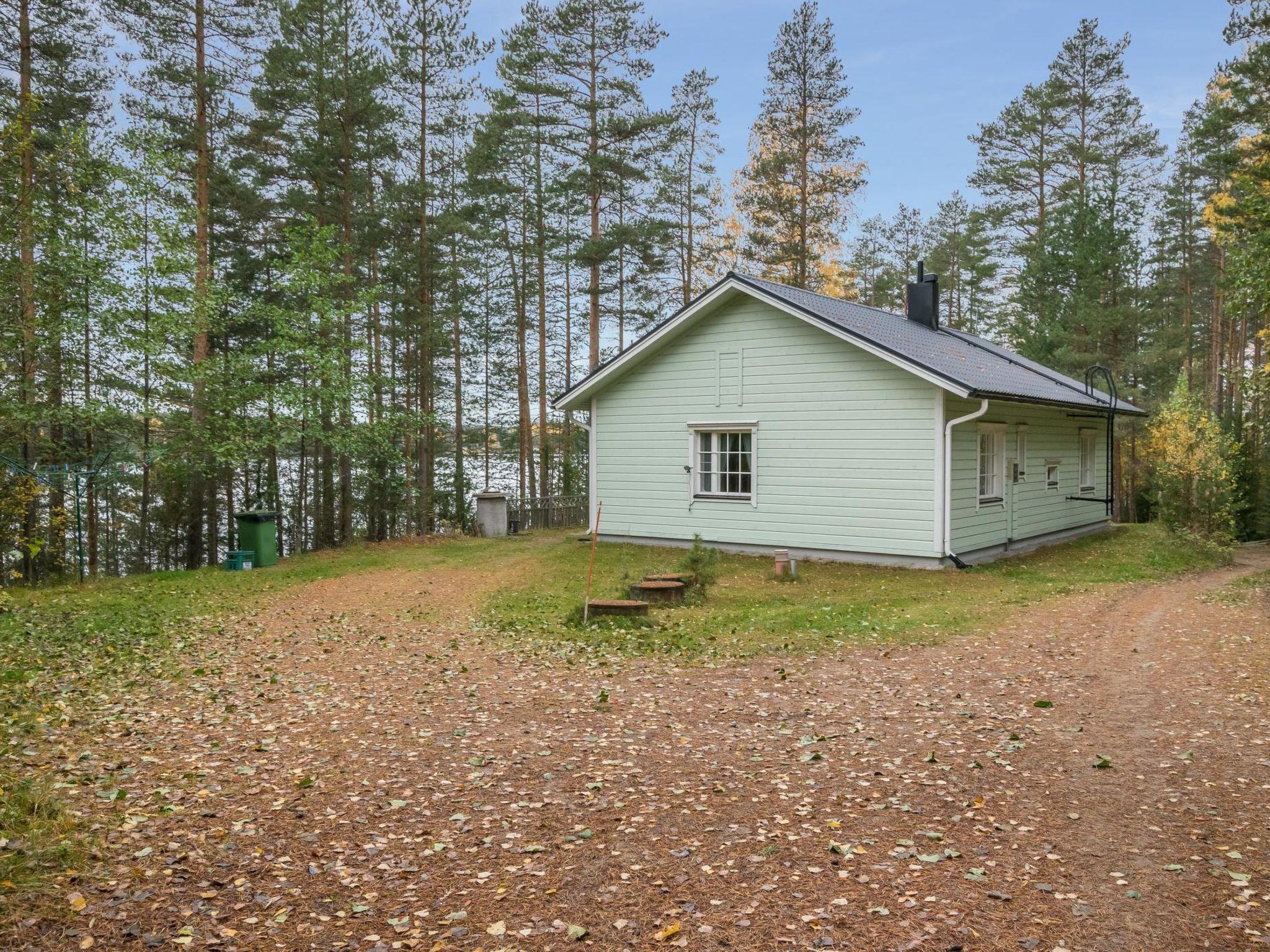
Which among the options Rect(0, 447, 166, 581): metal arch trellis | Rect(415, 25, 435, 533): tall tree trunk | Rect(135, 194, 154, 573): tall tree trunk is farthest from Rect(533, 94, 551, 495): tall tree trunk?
Rect(0, 447, 166, 581): metal arch trellis

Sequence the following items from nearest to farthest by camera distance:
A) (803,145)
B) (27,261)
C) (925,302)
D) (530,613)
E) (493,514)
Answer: (530,613) → (27,261) → (925,302) → (493,514) → (803,145)

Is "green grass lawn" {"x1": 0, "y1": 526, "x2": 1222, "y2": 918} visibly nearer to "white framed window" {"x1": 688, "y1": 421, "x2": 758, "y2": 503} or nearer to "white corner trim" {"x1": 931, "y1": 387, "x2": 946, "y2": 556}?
"white corner trim" {"x1": 931, "y1": 387, "x2": 946, "y2": 556}

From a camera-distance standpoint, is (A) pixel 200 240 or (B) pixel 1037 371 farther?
(B) pixel 1037 371

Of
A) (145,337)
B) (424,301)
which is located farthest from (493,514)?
(145,337)

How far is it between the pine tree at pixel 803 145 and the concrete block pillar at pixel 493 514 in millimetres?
12447

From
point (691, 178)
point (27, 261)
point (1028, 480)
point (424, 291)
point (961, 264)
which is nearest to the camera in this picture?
point (27, 261)

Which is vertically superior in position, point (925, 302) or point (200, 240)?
point (200, 240)

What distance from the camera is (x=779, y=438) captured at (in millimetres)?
15266

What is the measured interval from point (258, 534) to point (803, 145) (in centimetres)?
1980

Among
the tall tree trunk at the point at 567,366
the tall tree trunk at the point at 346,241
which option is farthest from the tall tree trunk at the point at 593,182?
the tall tree trunk at the point at 346,241

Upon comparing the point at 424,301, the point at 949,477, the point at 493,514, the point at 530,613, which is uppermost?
the point at 424,301

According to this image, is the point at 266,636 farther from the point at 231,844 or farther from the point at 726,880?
the point at 726,880

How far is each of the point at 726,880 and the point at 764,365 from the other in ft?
41.0

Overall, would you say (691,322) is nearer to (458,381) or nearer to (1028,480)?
(1028,480)
